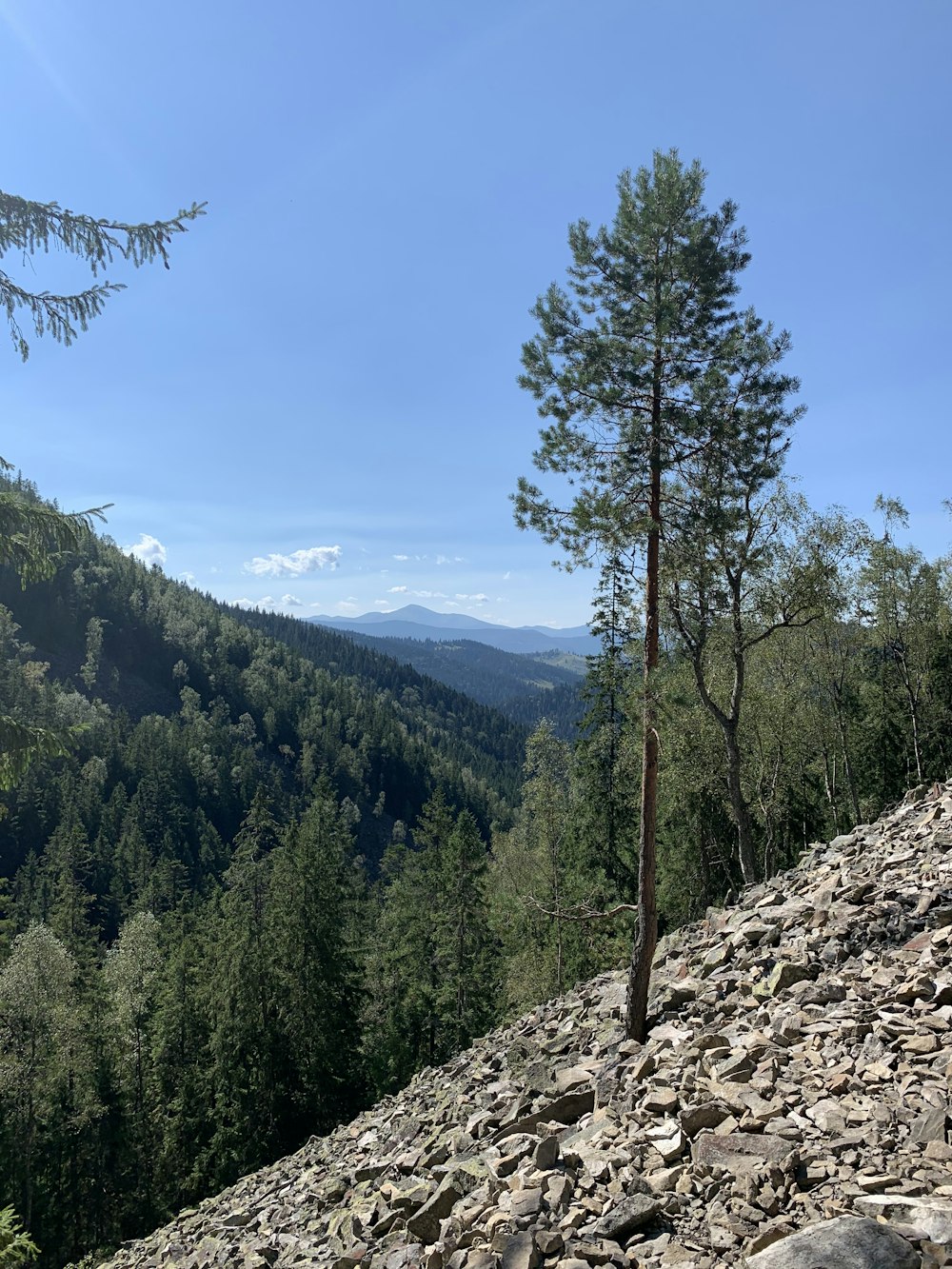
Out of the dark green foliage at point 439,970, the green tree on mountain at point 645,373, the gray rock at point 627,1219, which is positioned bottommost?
the dark green foliage at point 439,970

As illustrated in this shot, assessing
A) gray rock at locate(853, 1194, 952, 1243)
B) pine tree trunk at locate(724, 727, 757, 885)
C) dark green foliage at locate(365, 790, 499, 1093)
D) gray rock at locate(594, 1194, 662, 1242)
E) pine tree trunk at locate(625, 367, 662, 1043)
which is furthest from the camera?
dark green foliage at locate(365, 790, 499, 1093)

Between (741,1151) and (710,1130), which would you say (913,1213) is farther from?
(710,1130)

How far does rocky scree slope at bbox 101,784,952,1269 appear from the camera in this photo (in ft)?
18.9

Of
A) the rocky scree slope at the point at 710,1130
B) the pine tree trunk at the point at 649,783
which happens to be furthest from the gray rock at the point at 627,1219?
the pine tree trunk at the point at 649,783

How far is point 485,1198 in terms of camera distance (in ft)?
26.0

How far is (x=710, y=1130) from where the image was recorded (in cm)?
711

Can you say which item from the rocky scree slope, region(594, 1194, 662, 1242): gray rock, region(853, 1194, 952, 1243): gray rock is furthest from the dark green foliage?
region(853, 1194, 952, 1243): gray rock

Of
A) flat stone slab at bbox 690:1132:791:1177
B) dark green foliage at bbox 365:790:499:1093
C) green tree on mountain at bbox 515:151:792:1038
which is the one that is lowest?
dark green foliage at bbox 365:790:499:1093

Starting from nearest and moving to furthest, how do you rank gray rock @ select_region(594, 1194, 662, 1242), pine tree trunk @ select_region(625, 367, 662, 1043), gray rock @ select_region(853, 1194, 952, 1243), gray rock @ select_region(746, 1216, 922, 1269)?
gray rock @ select_region(746, 1216, 922, 1269) → gray rock @ select_region(853, 1194, 952, 1243) → gray rock @ select_region(594, 1194, 662, 1242) → pine tree trunk @ select_region(625, 367, 662, 1043)

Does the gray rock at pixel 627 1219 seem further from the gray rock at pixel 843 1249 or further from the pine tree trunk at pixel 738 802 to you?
the pine tree trunk at pixel 738 802

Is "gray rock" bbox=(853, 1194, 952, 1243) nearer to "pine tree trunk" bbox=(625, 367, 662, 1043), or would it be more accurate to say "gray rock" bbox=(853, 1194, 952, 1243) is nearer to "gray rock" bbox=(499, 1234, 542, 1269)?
"gray rock" bbox=(499, 1234, 542, 1269)

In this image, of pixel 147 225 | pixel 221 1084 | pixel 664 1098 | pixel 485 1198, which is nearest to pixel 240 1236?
pixel 485 1198

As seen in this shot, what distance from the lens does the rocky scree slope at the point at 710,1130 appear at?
18.9ft

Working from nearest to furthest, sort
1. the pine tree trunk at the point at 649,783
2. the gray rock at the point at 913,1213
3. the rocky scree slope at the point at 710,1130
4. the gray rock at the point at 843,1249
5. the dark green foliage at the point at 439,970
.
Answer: the gray rock at the point at 843,1249, the gray rock at the point at 913,1213, the rocky scree slope at the point at 710,1130, the pine tree trunk at the point at 649,783, the dark green foliage at the point at 439,970
